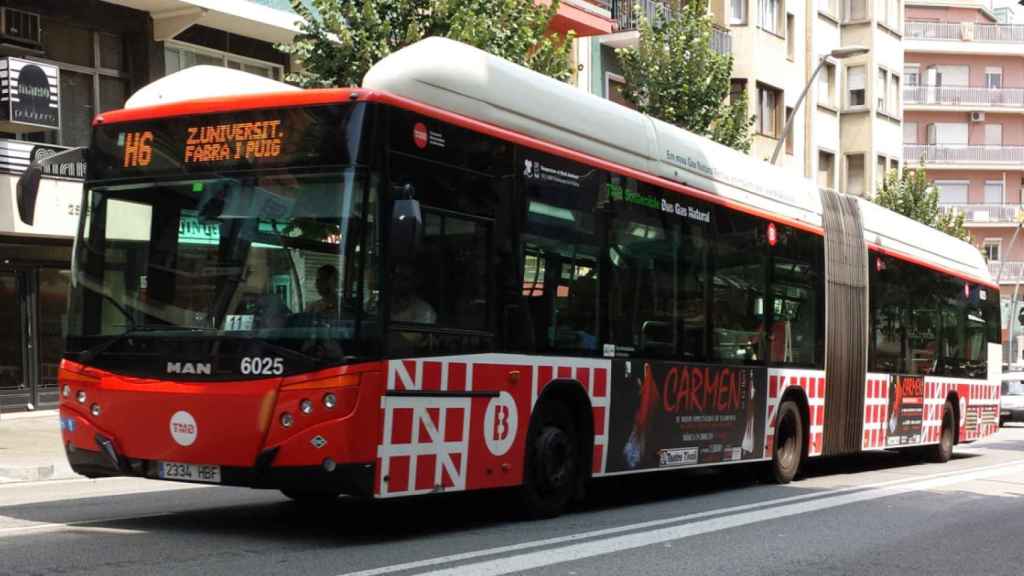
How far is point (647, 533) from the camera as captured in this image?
1007 cm

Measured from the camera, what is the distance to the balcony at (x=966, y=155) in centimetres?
7962

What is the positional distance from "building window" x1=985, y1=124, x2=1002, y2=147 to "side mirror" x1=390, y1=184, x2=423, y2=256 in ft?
257

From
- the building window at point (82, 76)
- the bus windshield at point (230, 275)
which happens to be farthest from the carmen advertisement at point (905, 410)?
the building window at point (82, 76)

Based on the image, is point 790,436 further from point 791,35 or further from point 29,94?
point 791,35

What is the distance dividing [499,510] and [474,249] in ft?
8.96

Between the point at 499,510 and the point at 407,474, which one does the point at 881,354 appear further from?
the point at 407,474

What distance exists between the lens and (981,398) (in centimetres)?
2283

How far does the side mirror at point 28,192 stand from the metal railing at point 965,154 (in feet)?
244

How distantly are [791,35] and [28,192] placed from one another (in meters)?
38.7

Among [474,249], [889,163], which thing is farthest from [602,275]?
[889,163]

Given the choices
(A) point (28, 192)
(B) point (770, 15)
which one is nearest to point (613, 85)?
(B) point (770, 15)

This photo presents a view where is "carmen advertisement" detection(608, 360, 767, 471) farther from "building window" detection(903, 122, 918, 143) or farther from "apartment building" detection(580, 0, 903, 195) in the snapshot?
"building window" detection(903, 122, 918, 143)

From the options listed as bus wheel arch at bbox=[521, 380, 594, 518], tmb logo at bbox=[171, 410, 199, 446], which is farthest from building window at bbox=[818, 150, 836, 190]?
tmb logo at bbox=[171, 410, 199, 446]

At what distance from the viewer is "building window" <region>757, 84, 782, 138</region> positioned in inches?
1693
